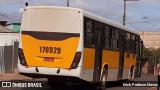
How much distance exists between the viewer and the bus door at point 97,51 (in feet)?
62.0

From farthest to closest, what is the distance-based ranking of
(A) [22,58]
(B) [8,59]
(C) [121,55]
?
(B) [8,59] < (C) [121,55] < (A) [22,58]

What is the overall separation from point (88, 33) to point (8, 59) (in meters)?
17.5

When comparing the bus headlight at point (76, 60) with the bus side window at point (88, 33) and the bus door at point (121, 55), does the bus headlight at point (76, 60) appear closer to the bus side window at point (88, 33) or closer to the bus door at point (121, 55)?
the bus side window at point (88, 33)

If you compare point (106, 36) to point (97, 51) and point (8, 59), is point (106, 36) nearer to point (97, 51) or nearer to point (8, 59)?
point (97, 51)

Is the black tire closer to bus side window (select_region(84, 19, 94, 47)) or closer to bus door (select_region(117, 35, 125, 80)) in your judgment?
bus side window (select_region(84, 19, 94, 47))

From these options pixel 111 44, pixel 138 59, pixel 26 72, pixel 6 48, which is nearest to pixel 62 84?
pixel 111 44

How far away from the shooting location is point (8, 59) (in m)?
34.2

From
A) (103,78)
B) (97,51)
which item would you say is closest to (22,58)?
(97,51)

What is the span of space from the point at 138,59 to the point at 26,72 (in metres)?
12.6

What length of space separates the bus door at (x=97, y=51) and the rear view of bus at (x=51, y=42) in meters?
2.23

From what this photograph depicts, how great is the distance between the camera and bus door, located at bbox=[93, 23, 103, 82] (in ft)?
62.0

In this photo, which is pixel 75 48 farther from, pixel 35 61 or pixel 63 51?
pixel 35 61

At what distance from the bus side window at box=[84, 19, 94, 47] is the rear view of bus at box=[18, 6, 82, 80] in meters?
0.64

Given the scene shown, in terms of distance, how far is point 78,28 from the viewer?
16.8m
